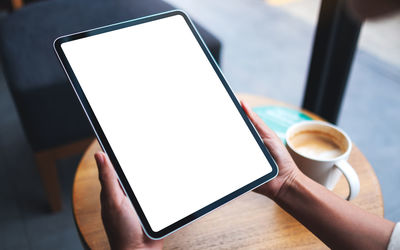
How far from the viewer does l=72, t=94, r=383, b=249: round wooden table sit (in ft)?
1.86

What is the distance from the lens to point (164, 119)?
0.53 metres

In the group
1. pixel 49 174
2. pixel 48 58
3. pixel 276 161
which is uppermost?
pixel 276 161

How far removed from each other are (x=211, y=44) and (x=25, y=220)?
0.77m

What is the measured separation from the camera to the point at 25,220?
3.67 ft

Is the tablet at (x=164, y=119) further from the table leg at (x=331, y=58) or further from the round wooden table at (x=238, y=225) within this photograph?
the table leg at (x=331, y=58)

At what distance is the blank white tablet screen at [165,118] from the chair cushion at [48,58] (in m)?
0.53

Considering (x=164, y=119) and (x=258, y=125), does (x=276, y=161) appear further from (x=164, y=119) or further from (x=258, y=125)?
(x=164, y=119)

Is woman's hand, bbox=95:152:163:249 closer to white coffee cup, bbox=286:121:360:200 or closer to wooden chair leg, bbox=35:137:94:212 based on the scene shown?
white coffee cup, bbox=286:121:360:200

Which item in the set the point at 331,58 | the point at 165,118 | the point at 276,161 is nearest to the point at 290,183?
the point at 276,161

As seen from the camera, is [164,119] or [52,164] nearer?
[164,119]

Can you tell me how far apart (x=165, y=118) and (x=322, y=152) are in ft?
0.92

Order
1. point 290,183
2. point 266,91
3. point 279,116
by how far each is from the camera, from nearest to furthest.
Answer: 1. point 290,183
2. point 279,116
3. point 266,91

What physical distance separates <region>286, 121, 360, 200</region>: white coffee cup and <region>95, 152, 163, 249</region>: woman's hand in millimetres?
266

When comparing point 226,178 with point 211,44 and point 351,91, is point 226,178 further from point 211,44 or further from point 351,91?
point 351,91
